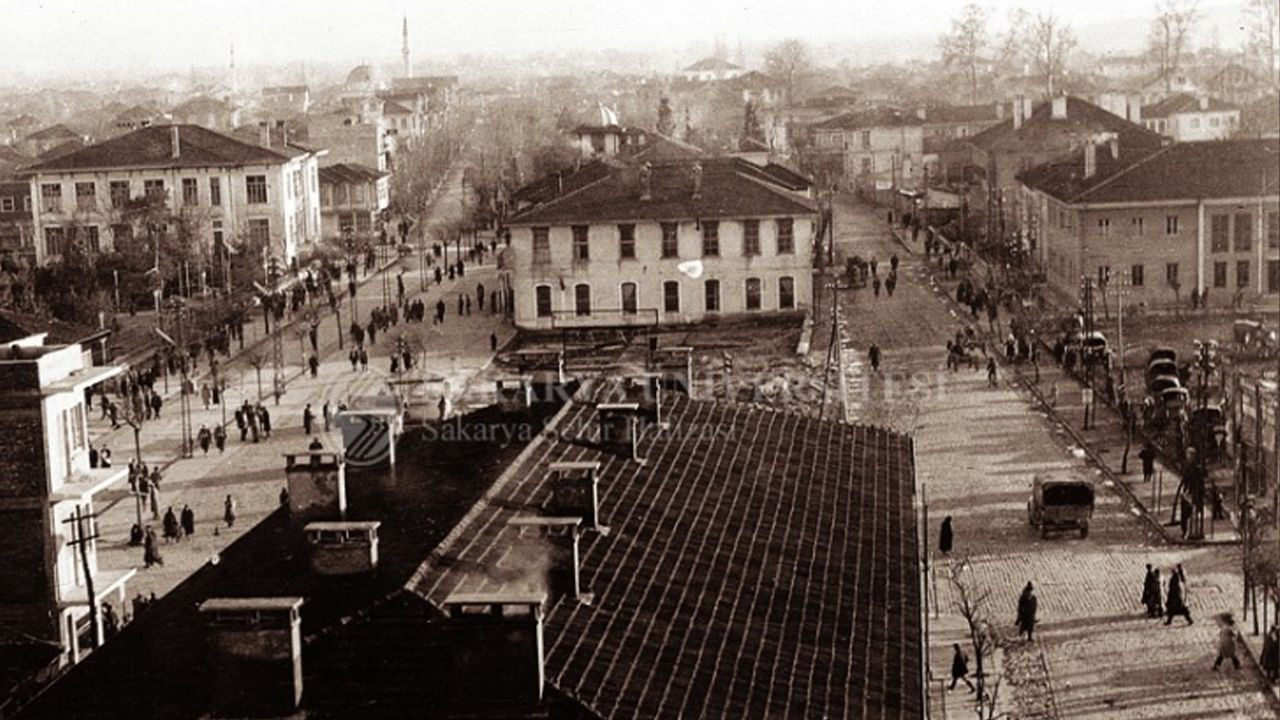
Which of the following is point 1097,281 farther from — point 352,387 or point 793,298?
Answer: point 352,387

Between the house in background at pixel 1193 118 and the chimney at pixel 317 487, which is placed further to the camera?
the house in background at pixel 1193 118

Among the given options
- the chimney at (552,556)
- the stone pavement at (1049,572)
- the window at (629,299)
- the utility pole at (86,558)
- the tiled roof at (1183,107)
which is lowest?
the stone pavement at (1049,572)

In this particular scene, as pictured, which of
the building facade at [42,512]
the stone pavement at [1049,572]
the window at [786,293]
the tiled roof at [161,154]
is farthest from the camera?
the tiled roof at [161,154]

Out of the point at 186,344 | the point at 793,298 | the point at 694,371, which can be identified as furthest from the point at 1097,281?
the point at 186,344

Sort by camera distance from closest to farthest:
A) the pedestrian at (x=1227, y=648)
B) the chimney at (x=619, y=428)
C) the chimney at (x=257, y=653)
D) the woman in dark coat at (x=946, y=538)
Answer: the chimney at (x=257, y=653)
the chimney at (x=619, y=428)
the pedestrian at (x=1227, y=648)
the woman in dark coat at (x=946, y=538)

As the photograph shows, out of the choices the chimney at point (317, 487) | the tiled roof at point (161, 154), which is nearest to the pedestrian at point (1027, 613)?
the chimney at point (317, 487)

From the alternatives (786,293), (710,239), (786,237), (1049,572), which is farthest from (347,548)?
(786,293)

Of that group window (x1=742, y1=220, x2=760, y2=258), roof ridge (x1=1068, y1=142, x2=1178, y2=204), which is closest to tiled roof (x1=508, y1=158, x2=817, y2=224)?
window (x1=742, y1=220, x2=760, y2=258)

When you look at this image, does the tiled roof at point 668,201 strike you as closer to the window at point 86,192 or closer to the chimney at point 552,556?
the window at point 86,192
